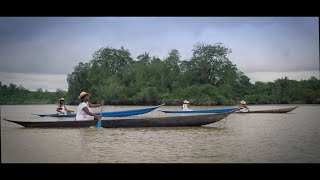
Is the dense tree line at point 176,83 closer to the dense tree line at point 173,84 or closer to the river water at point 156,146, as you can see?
the dense tree line at point 173,84

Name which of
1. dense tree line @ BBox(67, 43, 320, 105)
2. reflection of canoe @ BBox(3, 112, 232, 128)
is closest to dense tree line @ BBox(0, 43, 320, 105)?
dense tree line @ BBox(67, 43, 320, 105)

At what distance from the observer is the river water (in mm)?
3979

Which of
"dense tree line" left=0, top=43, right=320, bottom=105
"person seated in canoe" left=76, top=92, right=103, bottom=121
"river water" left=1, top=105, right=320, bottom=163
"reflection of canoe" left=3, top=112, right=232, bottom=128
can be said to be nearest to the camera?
"river water" left=1, top=105, right=320, bottom=163

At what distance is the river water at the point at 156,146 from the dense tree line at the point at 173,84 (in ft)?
39.4

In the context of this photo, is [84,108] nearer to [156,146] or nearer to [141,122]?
[141,122]

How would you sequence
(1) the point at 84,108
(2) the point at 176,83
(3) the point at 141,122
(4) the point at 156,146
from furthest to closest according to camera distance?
1. (2) the point at 176,83
2. (3) the point at 141,122
3. (1) the point at 84,108
4. (4) the point at 156,146

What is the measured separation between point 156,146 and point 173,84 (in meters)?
15.0

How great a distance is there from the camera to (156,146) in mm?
4871

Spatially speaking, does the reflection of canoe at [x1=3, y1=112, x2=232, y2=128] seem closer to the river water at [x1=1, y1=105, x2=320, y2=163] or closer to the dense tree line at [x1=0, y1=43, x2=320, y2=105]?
the river water at [x1=1, y1=105, x2=320, y2=163]

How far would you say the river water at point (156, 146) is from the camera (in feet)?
13.1

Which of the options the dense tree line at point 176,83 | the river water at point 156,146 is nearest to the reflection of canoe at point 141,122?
the river water at point 156,146

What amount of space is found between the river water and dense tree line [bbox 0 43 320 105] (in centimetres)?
1200

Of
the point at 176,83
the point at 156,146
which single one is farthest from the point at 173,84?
the point at 156,146

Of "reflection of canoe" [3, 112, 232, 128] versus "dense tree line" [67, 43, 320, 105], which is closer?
"reflection of canoe" [3, 112, 232, 128]
